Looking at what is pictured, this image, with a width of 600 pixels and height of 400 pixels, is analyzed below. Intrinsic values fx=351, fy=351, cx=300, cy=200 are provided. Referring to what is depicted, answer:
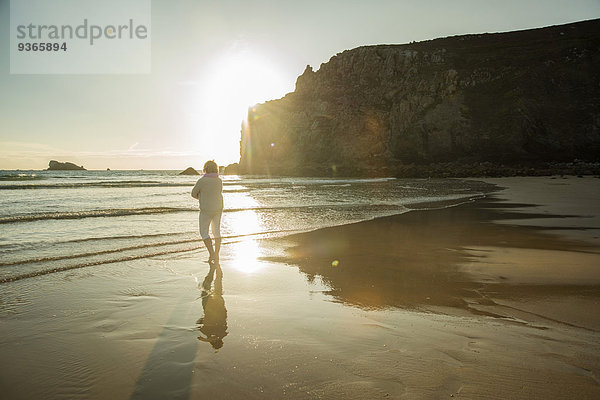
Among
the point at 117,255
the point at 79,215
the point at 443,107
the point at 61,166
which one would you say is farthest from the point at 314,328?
the point at 61,166

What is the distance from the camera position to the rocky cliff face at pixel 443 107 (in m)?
61.0

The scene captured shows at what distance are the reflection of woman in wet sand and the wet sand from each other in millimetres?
27

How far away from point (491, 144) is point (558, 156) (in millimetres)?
10079

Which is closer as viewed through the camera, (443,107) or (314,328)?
(314,328)

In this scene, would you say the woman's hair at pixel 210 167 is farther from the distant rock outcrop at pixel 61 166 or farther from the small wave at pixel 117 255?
the distant rock outcrop at pixel 61 166

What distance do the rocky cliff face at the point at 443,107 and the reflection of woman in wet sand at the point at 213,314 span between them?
6560 cm

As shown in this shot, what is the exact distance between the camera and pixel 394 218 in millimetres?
14438

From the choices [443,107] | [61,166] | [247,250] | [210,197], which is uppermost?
[443,107]

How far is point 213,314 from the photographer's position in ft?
15.0

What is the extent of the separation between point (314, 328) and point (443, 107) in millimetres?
73478

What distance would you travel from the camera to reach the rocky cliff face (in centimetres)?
6100

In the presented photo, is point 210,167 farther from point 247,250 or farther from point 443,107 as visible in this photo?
point 443,107

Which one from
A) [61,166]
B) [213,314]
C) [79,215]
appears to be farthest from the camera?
[61,166]

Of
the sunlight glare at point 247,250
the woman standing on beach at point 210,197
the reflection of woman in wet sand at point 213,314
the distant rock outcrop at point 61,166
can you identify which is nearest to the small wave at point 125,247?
the sunlight glare at point 247,250
